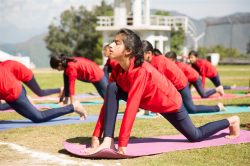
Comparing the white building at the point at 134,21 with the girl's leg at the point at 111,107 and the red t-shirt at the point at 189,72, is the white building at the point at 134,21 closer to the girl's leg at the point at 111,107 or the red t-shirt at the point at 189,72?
the red t-shirt at the point at 189,72

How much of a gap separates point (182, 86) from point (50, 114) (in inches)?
105

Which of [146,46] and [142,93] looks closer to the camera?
[142,93]

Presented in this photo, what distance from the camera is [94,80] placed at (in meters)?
8.48

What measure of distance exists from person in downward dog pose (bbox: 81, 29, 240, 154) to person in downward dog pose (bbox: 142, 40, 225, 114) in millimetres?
1646

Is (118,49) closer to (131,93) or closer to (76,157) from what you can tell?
(131,93)

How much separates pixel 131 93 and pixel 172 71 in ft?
8.55

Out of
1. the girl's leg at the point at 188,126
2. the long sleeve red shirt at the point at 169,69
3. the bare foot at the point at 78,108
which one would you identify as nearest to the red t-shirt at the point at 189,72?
the long sleeve red shirt at the point at 169,69

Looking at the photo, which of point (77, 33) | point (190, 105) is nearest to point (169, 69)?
point (190, 105)

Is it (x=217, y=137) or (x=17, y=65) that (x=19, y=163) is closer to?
(x=217, y=137)

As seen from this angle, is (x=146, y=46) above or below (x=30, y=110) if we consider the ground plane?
above

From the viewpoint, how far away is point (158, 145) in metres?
4.61

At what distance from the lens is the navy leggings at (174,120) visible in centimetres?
407

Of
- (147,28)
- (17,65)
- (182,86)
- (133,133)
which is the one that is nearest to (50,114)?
(133,133)

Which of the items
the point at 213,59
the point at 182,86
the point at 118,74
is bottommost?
the point at 213,59
